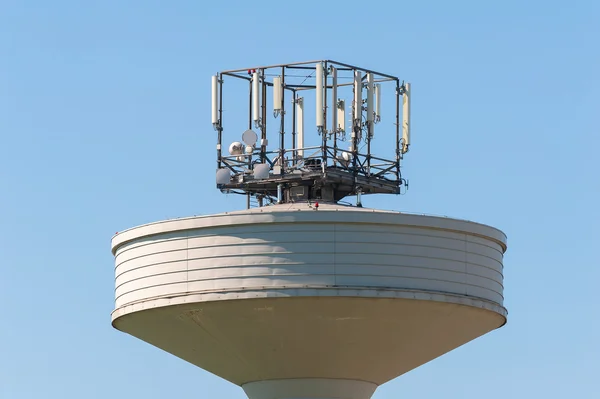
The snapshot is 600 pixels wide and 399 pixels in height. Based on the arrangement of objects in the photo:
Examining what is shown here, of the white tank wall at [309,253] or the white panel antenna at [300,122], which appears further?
the white panel antenna at [300,122]

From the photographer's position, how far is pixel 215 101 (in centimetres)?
4775

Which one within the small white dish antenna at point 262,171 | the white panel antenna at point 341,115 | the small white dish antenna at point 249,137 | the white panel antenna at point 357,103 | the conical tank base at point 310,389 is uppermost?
the white panel antenna at point 341,115

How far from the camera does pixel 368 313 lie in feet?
136

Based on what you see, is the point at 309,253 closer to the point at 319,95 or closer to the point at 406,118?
the point at 319,95

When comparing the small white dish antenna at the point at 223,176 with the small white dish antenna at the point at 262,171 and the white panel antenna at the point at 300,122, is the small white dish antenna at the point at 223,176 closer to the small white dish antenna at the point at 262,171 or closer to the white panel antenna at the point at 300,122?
the small white dish antenna at the point at 262,171

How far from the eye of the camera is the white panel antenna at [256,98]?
46650mm

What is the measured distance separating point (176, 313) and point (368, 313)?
16.6ft

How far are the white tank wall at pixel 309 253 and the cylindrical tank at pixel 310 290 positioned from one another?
0.03 meters

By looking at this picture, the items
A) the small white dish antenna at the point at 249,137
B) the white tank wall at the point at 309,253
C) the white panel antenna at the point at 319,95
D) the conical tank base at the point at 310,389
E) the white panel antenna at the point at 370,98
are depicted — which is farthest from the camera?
the small white dish antenna at the point at 249,137

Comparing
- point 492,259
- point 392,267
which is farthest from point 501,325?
point 392,267

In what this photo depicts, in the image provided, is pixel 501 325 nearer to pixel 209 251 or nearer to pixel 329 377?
pixel 329 377

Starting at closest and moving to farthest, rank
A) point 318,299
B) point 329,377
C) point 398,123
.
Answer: point 318,299 → point 329,377 → point 398,123

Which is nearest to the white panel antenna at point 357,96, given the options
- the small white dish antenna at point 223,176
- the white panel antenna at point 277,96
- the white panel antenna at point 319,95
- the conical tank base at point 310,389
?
the white panel antenna at point 319,95

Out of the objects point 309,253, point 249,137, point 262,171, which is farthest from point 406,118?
point 309,253
